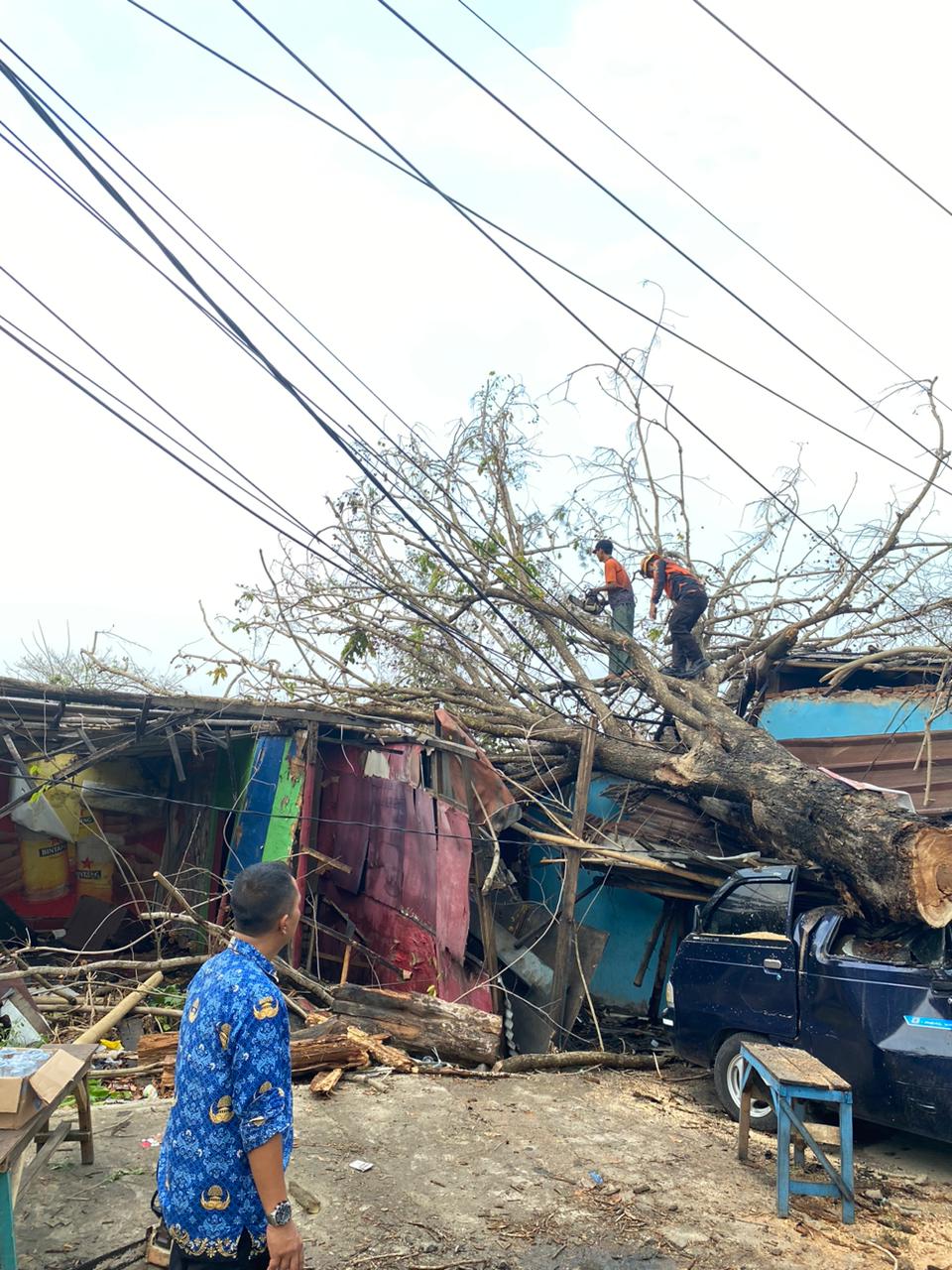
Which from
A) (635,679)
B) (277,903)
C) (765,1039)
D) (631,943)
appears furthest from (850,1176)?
(635,679)

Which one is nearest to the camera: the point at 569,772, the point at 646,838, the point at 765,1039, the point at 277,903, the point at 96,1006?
the point at 277,903

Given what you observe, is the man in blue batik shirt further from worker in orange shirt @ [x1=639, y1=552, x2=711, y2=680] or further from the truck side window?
worker in orange shirt @ [x1=639, y1=552, x2=711, y2=680]

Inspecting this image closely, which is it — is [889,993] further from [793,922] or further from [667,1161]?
[667,1161]

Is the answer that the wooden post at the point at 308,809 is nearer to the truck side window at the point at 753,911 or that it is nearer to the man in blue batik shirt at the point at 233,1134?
the truck side window at the point at 753,911

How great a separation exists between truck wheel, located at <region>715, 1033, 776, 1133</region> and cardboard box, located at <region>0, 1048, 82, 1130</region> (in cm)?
428

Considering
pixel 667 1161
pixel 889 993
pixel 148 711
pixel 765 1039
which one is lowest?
pixel 667 1161

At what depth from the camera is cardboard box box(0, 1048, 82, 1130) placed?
3.43 metres

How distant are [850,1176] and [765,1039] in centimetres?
155

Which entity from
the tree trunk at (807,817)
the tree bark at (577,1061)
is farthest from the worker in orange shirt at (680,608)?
the tree bark at (577,1061)

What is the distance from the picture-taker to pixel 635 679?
35.2 ft

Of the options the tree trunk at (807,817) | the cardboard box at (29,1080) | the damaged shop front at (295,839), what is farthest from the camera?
the damaged shop front at (295,839)

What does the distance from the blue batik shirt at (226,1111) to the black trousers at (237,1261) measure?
0.05 ft

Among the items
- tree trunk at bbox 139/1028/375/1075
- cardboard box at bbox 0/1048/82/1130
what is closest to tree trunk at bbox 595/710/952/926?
tree trunk at bbox 139/1028/375/1075

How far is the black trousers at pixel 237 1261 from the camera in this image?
98.9 inches
